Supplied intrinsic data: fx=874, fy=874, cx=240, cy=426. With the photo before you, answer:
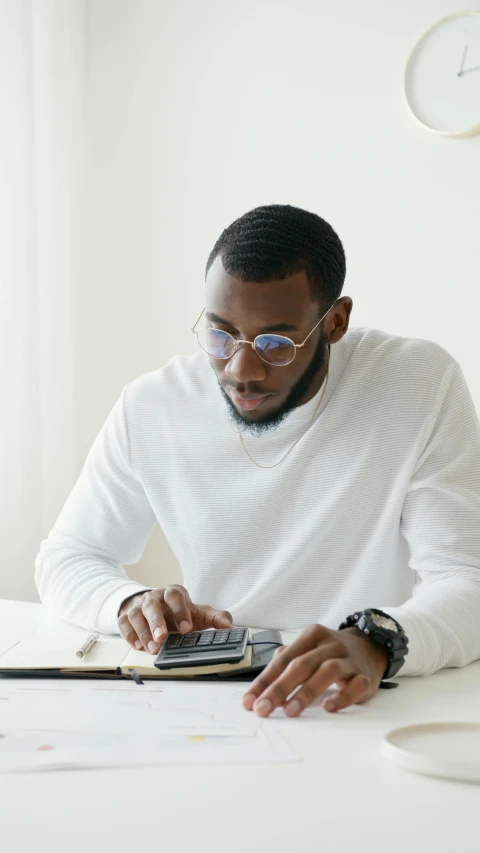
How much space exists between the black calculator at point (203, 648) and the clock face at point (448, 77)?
1983 millimetres

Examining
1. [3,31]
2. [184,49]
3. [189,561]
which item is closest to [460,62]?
[184,49]

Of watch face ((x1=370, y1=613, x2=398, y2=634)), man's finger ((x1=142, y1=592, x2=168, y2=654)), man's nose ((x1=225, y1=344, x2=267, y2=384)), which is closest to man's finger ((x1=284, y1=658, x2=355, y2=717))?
watch face ((x1=370, y1=613, x2=398, y2=634))

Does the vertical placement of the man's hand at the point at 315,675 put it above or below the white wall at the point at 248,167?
below

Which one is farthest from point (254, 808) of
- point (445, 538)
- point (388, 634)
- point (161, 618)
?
point (445, 538)

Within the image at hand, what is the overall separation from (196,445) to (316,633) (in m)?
0.66

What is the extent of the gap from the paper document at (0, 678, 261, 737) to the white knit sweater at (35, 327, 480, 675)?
0.34m

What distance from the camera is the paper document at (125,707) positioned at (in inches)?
34.4

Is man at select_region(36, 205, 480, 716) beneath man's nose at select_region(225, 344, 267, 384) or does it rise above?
A: beneath

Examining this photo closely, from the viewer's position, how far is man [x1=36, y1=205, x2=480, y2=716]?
1.39 m

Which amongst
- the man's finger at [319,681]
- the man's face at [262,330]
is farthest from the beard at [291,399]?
the man's finger at [319,681]

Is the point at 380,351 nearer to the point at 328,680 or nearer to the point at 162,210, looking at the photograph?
the point at 328,680

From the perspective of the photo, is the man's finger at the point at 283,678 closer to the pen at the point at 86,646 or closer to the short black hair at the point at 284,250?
the pen at the point at 86,646

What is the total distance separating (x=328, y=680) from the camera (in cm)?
96

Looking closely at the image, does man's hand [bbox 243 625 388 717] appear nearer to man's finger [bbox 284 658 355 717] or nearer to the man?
man's finger [bbox 284 658 355 717]
